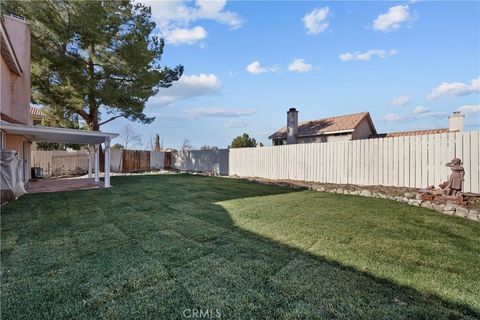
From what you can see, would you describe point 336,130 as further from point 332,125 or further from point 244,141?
point 244,141

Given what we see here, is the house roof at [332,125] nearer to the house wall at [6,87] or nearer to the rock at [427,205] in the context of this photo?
the rock at [427,205]

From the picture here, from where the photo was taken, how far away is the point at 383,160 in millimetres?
8062

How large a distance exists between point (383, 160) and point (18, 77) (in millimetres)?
14304

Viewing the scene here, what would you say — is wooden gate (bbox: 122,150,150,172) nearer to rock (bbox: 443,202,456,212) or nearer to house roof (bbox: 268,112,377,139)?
house roof (bbox: 268,112,377,139)

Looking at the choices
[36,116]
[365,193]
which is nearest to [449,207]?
[365,193]

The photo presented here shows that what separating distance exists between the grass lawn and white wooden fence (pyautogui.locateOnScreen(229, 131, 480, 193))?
76.4 inches

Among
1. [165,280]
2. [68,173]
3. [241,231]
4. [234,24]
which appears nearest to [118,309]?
[165,280]

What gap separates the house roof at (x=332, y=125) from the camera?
18294mm

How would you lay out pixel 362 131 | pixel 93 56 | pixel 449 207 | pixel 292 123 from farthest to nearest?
pixel 362 131
pixel 292 123
pixel 93 56
pixel 449 207

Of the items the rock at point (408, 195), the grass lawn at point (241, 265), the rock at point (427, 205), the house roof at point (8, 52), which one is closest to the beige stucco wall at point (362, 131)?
the rock at point (408, 195)

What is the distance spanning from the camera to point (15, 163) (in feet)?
22.9

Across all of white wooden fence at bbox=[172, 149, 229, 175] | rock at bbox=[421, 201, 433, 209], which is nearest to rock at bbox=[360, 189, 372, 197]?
rock at bbox=[421, 201, 433, 209]

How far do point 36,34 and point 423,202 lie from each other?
56.7ft

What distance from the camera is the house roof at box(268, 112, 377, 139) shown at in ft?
60.0
